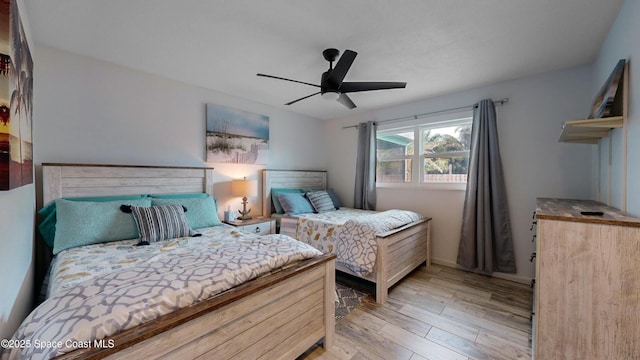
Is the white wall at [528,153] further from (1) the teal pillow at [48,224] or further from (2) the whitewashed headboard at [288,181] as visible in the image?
(1) the teal pillow at [48,224]

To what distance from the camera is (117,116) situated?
2.46 m

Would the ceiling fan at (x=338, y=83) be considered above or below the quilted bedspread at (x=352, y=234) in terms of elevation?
above

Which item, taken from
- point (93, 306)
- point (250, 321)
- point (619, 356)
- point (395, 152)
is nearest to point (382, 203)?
point (395, 152)

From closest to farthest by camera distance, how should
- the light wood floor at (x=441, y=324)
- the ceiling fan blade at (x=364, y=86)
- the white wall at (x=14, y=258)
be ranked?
the white wall at (x=14, y=258) < the light wood floor at (x=441, y=324) < the ceiling fan blade at (x=364, y=86)

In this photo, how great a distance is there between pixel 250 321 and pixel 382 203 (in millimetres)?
3001

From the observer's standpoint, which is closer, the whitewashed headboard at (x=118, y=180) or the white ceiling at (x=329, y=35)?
the white ceiling at (x=329, y=35)

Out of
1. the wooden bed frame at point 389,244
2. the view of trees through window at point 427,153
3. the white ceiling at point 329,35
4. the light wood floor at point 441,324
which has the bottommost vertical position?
the light wood floor at point 441,324

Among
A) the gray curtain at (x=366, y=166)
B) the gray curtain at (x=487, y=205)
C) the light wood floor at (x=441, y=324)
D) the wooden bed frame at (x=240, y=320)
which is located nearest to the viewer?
the wooden bed frame at (x=240, y=320)

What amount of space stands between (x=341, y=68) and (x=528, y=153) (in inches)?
94.7

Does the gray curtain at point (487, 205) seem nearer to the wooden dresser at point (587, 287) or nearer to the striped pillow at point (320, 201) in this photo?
the wooden dresser at point (587, 287)

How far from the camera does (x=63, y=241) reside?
1.82 m

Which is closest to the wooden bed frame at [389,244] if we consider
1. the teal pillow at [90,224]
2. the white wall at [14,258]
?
Answer: the teal pillow at [90,224]

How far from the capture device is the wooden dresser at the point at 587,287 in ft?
3.96

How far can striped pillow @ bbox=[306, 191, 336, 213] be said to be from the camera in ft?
12.0
